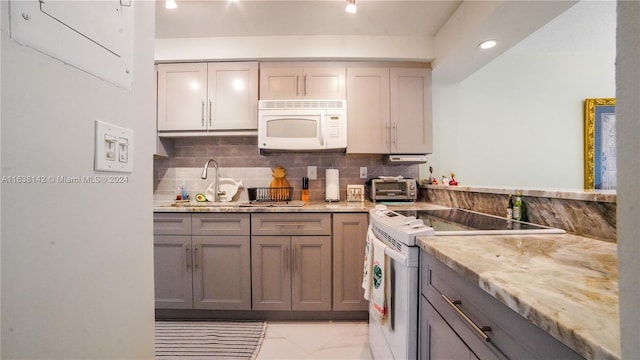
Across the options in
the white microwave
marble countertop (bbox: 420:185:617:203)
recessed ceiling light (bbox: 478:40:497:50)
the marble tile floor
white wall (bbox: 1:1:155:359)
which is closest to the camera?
white wall (bbox: 1:1:155:359)

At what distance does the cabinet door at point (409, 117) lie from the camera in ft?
7.23

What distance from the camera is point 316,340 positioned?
1673 mm

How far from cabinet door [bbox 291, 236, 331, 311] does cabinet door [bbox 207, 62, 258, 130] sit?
1.16m

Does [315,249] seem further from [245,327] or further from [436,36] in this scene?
[436,36]

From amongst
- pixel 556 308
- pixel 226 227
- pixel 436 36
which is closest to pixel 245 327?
pixel 226 227

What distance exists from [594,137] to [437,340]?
133 inches

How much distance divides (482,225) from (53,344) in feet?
4.66

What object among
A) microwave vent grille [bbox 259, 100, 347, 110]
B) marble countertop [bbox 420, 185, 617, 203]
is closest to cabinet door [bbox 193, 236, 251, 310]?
microwave vent grille [bbox 259, 100, 347, 110]

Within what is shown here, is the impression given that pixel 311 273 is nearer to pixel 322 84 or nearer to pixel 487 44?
pixel 322 84

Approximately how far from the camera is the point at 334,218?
1.89 metres

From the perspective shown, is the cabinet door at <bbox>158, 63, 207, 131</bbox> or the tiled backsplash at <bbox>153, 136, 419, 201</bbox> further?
the tiled backsplash at <bbox>153, 136, 419, 201</bbox>

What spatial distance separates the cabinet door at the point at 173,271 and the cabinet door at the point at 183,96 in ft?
3.39

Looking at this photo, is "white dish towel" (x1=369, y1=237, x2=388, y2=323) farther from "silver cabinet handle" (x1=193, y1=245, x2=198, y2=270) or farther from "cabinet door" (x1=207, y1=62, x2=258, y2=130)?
"cabinet door" (x1=207, y1=62, x2=258, y2=130)

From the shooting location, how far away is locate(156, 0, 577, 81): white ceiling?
1.63 m
